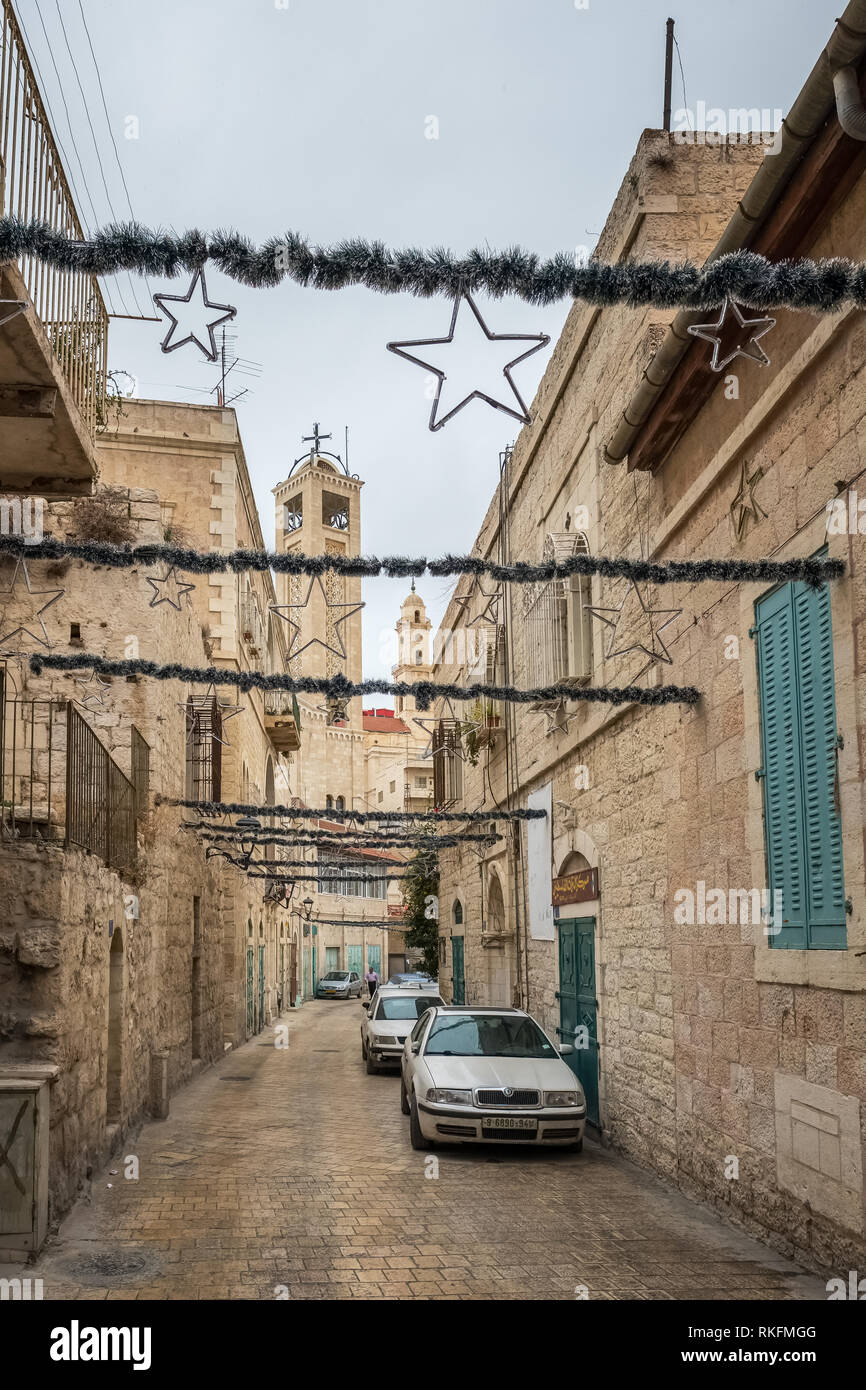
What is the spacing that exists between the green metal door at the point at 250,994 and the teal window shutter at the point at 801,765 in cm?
1933

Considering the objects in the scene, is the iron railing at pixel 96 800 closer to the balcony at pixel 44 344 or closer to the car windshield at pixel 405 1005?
the balcony at pixel 44 344

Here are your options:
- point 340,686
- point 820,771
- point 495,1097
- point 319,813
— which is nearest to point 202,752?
point 319,813

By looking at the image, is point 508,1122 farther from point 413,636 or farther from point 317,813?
point 413,636

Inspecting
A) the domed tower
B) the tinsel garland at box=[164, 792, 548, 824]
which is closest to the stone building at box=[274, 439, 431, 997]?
the domed tower

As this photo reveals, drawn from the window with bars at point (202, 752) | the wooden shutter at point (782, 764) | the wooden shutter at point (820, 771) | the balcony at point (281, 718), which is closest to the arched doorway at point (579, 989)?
the wooden shutter at point (782, 764)

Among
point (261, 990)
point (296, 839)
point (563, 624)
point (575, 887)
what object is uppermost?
point (563, 624)

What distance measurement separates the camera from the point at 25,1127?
680 cm

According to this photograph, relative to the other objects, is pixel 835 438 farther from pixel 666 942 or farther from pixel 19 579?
pixel 19 579

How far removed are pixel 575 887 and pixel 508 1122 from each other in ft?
10.3

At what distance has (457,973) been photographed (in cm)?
2364

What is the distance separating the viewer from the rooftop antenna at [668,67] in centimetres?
1039

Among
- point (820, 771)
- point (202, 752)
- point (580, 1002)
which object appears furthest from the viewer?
point (202, 752)

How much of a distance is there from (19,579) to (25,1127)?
7.70 m

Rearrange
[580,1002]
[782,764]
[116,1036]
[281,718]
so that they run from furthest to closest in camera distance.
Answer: [281,718] → [580,1002] → [116,1036] → [782,764]
